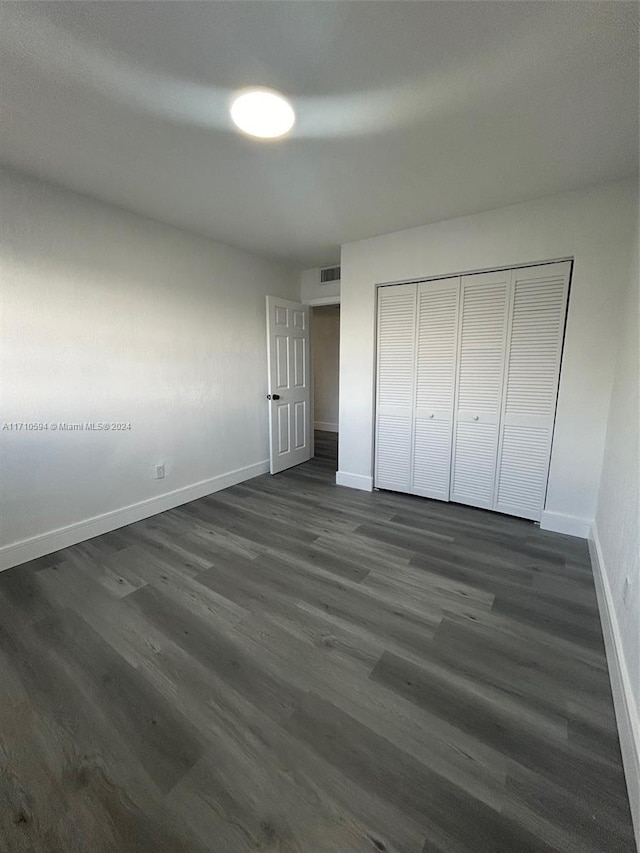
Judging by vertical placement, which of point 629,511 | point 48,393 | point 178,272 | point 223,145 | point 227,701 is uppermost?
point 223,145

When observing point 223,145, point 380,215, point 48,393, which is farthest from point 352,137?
point 48,393

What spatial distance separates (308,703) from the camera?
55.4 inches

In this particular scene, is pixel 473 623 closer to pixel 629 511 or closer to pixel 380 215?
pixel 629 511

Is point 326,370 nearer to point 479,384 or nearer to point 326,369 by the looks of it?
point 326,369

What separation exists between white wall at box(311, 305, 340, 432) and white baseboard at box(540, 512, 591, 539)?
14.4ft

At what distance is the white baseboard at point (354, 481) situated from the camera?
3.68 m

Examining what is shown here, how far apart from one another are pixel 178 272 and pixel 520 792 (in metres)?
3.76

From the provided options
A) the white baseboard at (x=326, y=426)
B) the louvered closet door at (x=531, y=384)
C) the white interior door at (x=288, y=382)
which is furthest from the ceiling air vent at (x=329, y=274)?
the white baseboard at (x=326, y=426)

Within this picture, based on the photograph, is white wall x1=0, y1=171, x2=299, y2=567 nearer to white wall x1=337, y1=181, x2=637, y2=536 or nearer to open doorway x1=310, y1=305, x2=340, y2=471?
white wall x1=337, y1=181, x2=637, y2=536

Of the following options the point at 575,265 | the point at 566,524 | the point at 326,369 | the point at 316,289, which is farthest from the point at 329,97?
the point at 326,369

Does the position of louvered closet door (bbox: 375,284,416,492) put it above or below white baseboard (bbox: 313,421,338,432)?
above

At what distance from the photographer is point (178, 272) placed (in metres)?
3.15

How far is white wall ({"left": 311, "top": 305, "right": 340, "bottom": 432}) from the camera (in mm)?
6812

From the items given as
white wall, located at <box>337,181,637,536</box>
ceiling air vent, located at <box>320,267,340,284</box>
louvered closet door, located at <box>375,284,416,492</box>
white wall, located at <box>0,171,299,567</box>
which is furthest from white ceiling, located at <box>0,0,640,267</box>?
ceiling air vent, located at <box>320,267,340,284</box>
